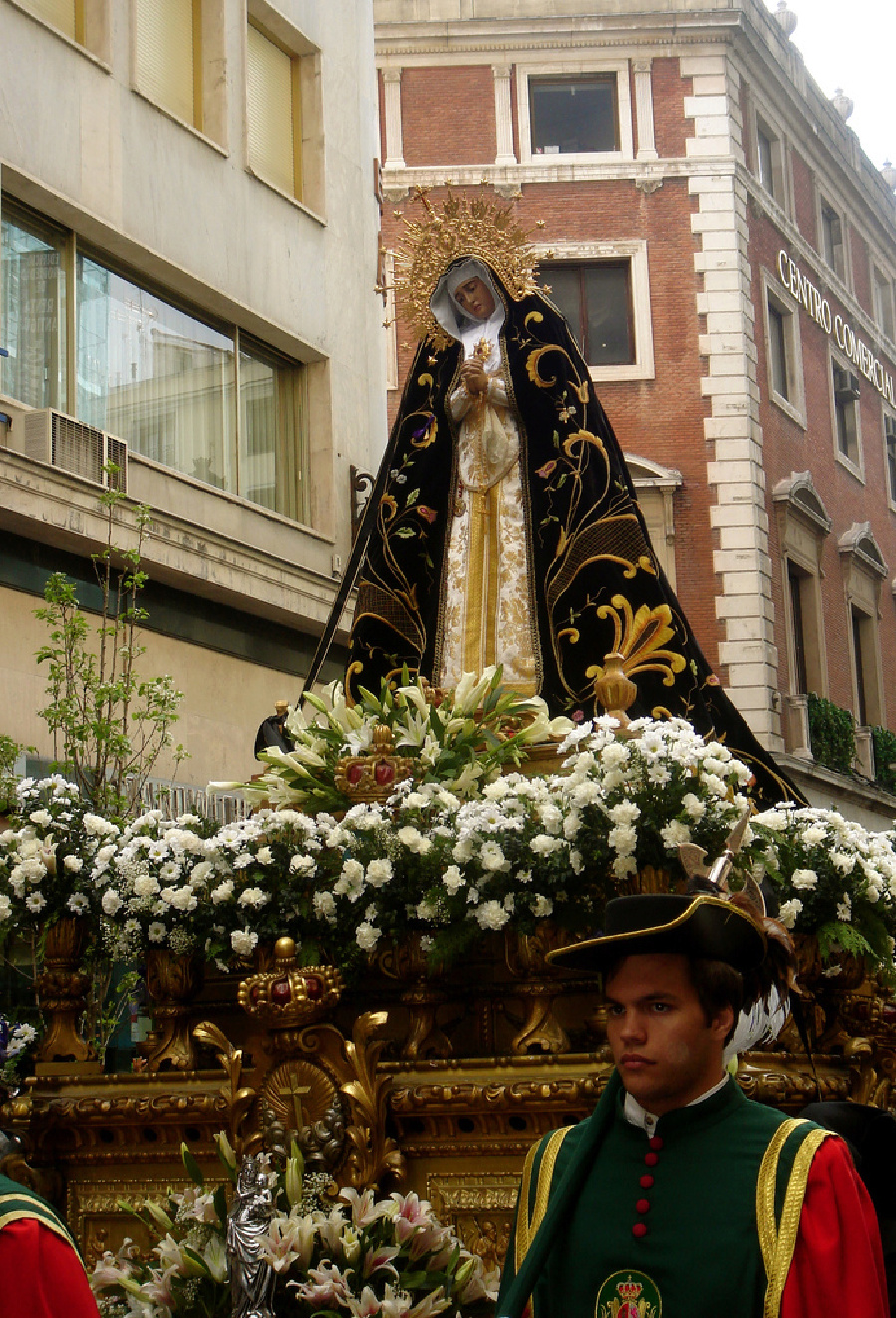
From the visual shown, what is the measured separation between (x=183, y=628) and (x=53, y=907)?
24.7 ft

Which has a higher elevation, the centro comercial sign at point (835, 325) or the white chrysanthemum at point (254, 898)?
the centro comercial sign at point (835, 325)

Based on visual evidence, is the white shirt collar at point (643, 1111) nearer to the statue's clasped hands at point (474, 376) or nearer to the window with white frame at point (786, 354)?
the statue's clasped hands at point (474, 376)

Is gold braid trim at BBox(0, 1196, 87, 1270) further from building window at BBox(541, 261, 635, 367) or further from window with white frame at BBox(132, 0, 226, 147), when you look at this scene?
building window at BBox(541, 261, 635, 367)

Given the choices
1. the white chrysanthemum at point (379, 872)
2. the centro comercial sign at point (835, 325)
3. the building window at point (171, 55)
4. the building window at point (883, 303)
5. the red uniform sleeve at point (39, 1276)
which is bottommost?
the red uniform sleeve at point (39, 1276)

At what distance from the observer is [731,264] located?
2280 centimetres

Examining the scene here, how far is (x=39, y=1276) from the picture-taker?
2.78m

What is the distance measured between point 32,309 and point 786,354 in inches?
603

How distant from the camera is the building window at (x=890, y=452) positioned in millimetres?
29406

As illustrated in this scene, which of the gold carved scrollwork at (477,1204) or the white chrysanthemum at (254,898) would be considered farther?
the white chrysanthemum at (254,898)

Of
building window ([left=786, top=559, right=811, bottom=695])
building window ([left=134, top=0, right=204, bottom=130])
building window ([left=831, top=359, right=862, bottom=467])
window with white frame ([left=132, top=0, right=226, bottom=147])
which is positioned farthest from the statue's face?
building window ([left=831, top=359, right=862, bottom=467])

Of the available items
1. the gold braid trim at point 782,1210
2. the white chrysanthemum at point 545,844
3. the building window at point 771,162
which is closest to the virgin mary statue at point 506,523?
the white chrysanthemum at point 545,844

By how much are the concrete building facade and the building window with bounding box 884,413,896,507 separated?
50.9ft

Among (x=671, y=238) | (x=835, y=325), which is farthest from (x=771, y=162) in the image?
(x=671, y=238)

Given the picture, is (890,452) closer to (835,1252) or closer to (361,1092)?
(361,1092)
